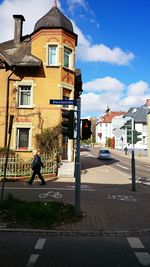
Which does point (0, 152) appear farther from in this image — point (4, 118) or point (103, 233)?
point (103, 233)

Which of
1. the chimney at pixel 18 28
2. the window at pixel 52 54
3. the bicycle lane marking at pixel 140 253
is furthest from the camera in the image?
the chimney at pixel 18 28

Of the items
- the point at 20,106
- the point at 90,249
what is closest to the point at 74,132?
the point at 90,249

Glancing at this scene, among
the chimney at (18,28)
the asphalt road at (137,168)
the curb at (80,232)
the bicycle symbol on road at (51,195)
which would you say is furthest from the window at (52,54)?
the curb at (80,232)

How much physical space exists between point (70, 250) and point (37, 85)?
19526 mm

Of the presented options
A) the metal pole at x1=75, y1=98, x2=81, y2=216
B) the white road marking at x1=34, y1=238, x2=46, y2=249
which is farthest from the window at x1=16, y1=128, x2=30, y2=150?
the white road marking at x1=34, y1=238, x2=46, y2=249

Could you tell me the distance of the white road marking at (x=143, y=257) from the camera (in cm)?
634

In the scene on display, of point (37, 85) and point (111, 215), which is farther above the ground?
point (37, 85)

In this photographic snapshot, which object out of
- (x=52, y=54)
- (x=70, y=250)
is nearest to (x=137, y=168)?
(x=52, y=54)

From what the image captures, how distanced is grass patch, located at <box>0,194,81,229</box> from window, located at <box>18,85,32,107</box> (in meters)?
15.9

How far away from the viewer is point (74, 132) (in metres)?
10.5

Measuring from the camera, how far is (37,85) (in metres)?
25.6

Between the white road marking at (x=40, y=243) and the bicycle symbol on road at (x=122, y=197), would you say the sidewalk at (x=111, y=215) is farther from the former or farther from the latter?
the white road marking at (x=40, y=243)

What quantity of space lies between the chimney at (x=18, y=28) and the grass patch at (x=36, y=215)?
21.6 meters

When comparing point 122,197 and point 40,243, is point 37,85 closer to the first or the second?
point 122,197
